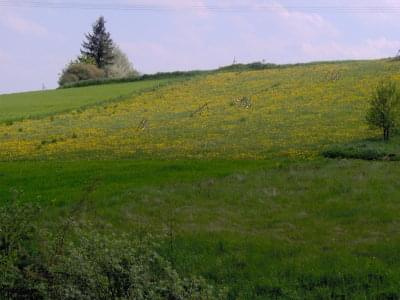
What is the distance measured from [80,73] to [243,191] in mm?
69639

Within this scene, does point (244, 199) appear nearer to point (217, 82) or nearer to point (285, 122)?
point (285, 122)

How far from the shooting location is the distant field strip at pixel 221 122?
1972cm

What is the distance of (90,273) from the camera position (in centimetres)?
605

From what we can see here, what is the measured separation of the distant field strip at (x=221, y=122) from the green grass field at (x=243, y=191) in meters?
0.11

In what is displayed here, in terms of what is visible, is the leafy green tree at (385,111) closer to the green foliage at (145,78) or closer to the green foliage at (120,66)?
the green foliage at (145,78)

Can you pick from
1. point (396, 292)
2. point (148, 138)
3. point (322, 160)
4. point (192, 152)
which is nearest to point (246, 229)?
point (396, 292)

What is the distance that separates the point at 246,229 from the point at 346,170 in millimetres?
4792

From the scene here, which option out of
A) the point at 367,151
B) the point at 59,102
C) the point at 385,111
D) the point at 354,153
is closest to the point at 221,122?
the point at 385,111

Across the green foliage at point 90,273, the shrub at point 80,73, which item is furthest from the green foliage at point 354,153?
the shrub at point 80,73

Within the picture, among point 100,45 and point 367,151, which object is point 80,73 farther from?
point 367,151

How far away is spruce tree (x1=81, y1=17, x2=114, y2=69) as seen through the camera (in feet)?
283

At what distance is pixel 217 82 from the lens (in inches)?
1857

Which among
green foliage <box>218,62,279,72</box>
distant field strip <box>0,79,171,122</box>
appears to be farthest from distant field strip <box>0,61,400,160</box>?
green foliage <box>218,62,279,72</box>

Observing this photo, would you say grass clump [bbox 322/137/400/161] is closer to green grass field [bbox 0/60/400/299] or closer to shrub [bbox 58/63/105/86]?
green grass field [bbox 0/60/400/299]
